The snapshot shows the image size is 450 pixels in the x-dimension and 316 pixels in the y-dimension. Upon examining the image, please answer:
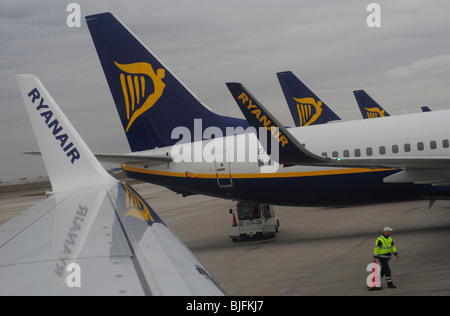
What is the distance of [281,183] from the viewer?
22109 millimetres

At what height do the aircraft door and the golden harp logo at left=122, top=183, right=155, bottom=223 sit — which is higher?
the golden harp logo at left=122, top=183, right=155, bottom=223

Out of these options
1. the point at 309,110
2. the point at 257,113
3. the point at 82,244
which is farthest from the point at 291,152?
the point at 309,110

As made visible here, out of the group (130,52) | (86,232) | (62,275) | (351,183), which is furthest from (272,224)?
(62,275)

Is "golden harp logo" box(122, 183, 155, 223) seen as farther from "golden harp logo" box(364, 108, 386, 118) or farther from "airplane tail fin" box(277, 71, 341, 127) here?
"golden harp logo" box(364, 108, 386, 118)

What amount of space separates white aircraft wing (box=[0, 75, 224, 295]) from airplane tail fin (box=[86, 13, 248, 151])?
12904 millimetres

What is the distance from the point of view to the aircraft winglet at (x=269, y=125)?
17984 mm

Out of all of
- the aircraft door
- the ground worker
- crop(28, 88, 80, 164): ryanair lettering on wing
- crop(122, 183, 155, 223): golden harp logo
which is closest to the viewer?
crop(122, 183, 155, 223): golden harp logo

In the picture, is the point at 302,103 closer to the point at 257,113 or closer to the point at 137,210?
the point at 257,113

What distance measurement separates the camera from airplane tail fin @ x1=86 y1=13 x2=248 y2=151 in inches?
917

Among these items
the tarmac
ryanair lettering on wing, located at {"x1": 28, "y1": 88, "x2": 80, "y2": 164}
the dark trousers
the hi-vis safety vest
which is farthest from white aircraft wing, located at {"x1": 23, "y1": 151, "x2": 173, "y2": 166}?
the dark trousers

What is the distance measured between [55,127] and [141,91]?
13.4 m

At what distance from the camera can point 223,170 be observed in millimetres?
22375
